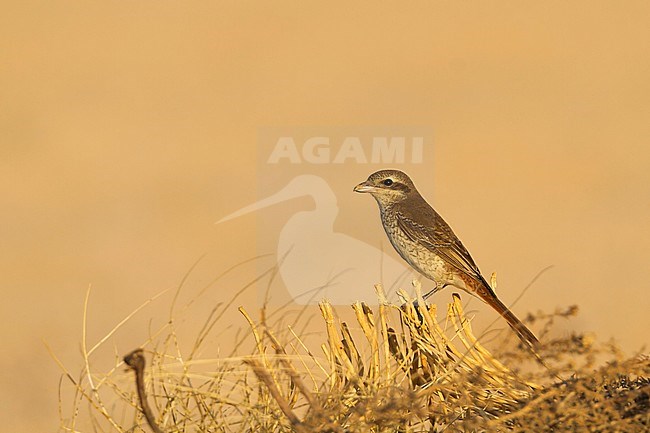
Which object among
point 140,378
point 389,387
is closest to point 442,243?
point 389,387

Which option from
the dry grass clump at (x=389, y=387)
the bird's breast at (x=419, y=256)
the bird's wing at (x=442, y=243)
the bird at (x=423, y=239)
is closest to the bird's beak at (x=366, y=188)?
the bird at (x=423, y=239)

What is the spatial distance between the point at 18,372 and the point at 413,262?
440 centimetres

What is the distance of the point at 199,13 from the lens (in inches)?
881

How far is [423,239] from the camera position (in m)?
6.25

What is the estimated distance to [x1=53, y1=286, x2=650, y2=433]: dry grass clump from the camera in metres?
2.91

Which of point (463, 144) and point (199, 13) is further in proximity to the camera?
point (199, 13)

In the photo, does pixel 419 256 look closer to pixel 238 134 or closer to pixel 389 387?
pixel 389 387

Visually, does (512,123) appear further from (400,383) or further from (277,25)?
(400,383)

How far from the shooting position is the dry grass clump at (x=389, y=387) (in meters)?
2.91

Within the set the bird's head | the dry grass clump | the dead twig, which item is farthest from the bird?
the dead twig

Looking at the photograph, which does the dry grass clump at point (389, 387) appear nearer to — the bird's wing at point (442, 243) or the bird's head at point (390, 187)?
the bird's wing at point (442, 243)

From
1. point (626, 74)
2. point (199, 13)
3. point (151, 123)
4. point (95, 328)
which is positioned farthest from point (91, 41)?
point (95, 328)

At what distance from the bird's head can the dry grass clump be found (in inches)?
Answer: 109

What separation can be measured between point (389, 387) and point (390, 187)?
3619 mm
